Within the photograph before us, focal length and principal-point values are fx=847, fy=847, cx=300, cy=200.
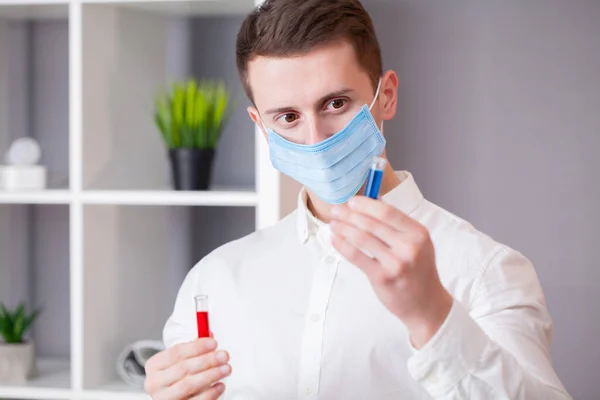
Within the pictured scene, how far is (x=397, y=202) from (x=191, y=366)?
48cm

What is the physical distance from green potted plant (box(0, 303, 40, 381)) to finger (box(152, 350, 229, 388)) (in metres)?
1.15

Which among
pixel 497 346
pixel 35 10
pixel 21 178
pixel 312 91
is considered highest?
pixel 35 10

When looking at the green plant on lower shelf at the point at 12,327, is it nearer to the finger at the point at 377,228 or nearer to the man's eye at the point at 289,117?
the man's eye at the point at 289,117

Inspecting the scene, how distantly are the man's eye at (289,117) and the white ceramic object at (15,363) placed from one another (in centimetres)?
123

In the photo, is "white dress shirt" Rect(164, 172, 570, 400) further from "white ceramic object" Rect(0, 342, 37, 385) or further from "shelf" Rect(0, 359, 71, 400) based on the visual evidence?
"white ceramic object" Rect(0, 342, 37, 385)

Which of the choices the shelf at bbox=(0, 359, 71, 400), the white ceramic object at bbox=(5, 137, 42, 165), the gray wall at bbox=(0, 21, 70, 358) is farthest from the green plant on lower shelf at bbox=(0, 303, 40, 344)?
the white ceramic object at bbox=(5, 137, 42, 165)

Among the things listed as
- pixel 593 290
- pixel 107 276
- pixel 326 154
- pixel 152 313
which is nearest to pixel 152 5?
pixel 107 276

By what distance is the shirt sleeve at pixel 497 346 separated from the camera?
98 cm

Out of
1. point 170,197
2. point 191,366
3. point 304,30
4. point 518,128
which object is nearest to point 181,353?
point 191,366

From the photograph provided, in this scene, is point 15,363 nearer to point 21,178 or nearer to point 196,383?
point 21,178

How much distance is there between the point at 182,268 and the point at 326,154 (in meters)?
A: 1.24

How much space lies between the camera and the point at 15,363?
2191 millimetres

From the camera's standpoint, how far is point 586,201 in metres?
2.20

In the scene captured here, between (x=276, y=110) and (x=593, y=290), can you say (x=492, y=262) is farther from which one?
(x=593, y=290)
